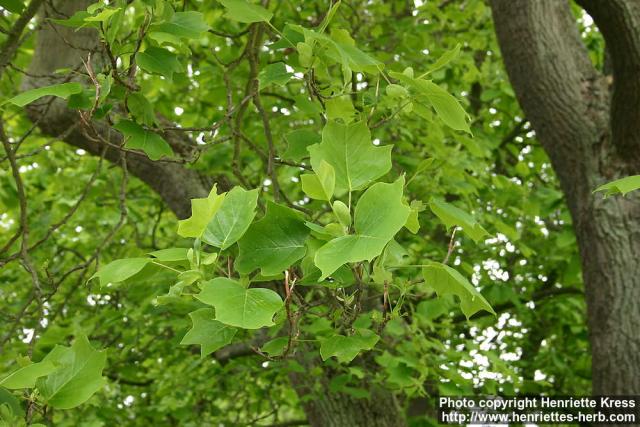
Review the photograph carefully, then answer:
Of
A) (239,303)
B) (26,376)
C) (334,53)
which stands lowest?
(26,376)

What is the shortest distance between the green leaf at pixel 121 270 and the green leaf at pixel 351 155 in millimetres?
322

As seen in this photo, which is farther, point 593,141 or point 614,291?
point 593,141

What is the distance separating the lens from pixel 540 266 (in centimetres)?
554

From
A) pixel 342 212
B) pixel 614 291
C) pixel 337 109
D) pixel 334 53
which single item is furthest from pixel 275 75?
pixel 614 291

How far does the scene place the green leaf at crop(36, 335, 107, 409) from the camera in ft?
4.45

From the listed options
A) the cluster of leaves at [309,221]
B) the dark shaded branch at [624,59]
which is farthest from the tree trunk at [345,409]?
the dark shaded branch at [624,59]

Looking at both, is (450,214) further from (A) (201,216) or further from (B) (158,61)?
(B) (158,61)

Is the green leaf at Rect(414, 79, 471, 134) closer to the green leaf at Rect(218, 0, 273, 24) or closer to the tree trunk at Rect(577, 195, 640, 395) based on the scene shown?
the green leaf at Rect(218, 0, 273, 24)

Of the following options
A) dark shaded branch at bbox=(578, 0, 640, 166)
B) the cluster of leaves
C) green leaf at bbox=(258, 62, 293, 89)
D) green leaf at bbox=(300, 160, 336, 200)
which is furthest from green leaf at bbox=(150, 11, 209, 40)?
dark shaded branch at bbox=(578, 0, 640, 166)

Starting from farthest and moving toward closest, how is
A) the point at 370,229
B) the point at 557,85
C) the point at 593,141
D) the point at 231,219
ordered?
the point at 557,85 < the point at 593,141 < the point at 231,219 < the point at 370,229

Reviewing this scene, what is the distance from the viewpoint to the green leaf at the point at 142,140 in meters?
1.77

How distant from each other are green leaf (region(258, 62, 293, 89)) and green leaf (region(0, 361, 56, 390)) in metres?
0.73

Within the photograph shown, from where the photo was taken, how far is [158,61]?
1619 millimetres

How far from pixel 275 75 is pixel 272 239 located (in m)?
0.53
